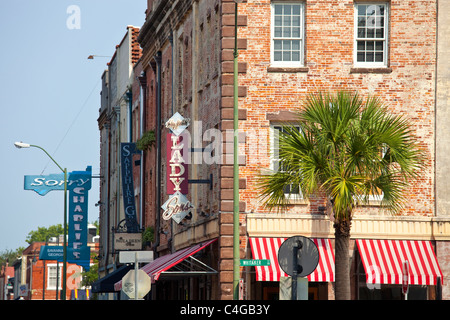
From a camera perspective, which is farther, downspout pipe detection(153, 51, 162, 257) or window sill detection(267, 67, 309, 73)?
downspout pipe detection(153, 51, 162, 257)

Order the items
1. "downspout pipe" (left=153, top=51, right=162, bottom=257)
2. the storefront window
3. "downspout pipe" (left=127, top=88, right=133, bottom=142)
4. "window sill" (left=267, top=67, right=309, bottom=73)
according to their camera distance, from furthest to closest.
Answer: "downspout pipe" (left=127, top=88, right=133, bottom=142) → "downspout pipe" (left=153, top=51, right=162, bottom=257) → "window sill" (left=267, top=67, right=309, bottom=73) → the storefront window

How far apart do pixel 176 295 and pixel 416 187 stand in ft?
48.6

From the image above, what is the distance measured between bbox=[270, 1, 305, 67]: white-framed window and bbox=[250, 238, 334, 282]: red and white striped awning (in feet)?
17.3

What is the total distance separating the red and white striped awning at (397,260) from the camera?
27.9 metres

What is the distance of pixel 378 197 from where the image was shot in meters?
28.8

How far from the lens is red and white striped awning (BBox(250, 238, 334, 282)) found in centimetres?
2784

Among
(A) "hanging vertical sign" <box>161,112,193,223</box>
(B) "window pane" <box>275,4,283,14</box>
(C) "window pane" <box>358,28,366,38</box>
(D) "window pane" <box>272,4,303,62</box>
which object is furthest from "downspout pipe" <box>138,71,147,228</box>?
(C) "window pane" <box>358,28,366,38</box>

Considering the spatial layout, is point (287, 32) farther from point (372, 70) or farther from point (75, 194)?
point (75, 194)

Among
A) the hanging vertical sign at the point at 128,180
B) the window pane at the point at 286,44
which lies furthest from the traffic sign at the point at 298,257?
the hanging vertical sign at the point at 128,180

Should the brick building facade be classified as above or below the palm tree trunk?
above

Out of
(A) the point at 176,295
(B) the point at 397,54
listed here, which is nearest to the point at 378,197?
(B) the point at 397,54

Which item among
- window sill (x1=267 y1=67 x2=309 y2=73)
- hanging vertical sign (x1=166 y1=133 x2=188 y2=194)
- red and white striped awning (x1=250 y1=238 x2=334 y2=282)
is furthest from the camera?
hanging vertical sign (x1=166 y1=133 x2=188 y2=194)

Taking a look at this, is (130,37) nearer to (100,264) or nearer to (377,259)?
(100,264)

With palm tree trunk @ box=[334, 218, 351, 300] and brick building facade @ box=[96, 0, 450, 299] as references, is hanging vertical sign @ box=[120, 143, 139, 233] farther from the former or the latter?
palm tree trunk @ box=[334, 218, 351, 300]
